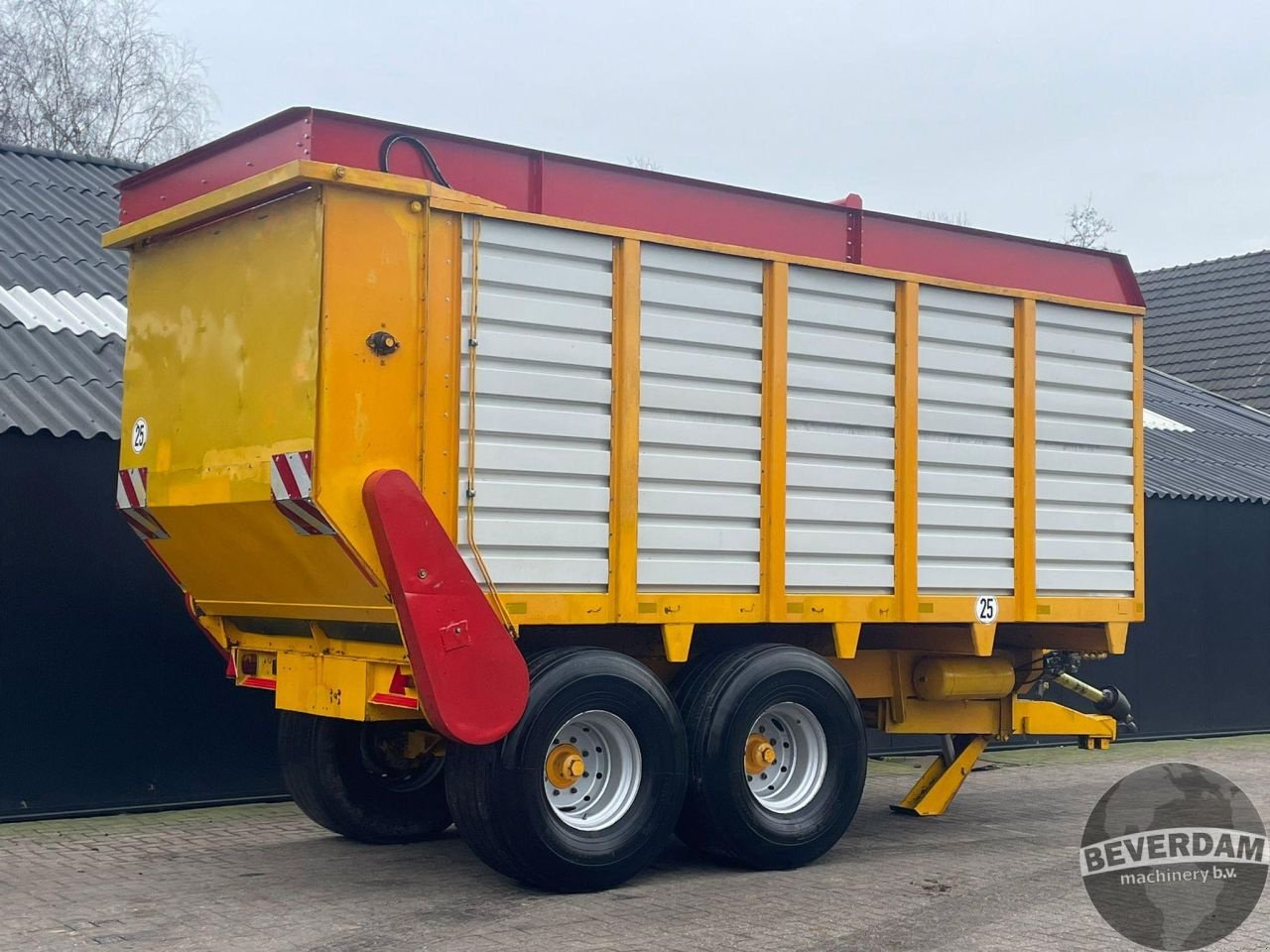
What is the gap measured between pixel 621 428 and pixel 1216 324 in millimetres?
19147

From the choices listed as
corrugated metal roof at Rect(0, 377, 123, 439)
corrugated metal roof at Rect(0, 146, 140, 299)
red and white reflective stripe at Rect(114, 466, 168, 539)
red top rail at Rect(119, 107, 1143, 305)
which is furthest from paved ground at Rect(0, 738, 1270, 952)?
corrugated metal roof at Rect(0, 146, 140, 299)

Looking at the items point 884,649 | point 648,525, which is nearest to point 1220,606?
point 884,649

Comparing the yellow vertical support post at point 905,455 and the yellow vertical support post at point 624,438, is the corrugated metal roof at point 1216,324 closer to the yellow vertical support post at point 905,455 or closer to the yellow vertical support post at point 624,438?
the yellow vertical support post at point 905,455

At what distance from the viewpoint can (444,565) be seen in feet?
23.2

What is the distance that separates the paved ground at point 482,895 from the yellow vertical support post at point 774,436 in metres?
1.54

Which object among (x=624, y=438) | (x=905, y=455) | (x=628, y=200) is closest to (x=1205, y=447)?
(x=905, y=455)

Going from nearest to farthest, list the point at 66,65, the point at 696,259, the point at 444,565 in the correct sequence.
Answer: the point at 444,565, the point at 696,259, the point at 66,65

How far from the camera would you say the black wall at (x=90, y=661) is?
30.6ft

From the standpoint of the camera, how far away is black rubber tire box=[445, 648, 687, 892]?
7.30 meters

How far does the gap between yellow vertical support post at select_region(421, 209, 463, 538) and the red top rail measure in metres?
0.41

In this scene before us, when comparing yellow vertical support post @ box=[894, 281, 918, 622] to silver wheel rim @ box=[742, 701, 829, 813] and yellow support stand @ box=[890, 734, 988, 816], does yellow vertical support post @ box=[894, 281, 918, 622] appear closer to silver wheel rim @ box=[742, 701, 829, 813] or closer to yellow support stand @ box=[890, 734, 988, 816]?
silver wheel rim @ box=[742, 701, 829, 813]

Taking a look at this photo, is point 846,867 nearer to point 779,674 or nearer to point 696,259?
point 779,674

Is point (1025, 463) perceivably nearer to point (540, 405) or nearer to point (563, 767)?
point (540, 405)

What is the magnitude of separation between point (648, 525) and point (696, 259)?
144cm
